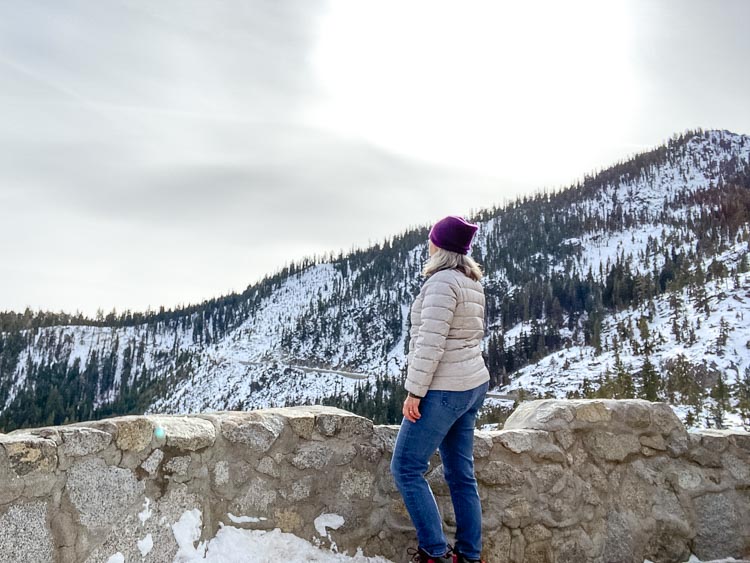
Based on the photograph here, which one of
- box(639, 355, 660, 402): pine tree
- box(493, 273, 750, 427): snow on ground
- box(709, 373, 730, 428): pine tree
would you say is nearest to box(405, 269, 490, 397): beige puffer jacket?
box(709, 373, 730, 428): pine tree

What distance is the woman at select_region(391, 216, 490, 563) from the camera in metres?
2.90

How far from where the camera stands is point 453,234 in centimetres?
312

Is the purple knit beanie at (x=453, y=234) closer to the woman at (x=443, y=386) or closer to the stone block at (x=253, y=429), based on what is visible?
the woman at (x=443, y=386)

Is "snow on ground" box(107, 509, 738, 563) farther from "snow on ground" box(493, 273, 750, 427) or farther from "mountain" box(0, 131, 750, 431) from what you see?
"snow on ground" box(493, 273, 750, 427)

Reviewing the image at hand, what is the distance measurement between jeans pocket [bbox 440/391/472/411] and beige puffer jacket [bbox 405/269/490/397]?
31 mm

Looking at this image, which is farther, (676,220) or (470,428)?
(676,220)

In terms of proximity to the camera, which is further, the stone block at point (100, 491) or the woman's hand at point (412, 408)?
the woman's hand at point (412, 408)

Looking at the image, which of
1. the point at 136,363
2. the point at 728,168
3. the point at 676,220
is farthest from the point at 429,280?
the point at 136,363

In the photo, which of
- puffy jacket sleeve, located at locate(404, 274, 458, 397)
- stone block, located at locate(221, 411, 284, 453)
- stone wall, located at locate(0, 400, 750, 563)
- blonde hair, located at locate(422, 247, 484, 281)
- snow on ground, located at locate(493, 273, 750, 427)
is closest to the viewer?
stone wall, located at locate(0, 400, 750, 563)

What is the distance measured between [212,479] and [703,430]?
3.87m

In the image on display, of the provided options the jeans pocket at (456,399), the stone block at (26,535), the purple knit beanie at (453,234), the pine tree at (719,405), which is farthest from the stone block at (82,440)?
the pine tree at (719,405)

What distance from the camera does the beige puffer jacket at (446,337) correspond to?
2.88 m

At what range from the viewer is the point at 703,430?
4.52m

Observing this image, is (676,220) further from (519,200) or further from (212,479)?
(212,479)
